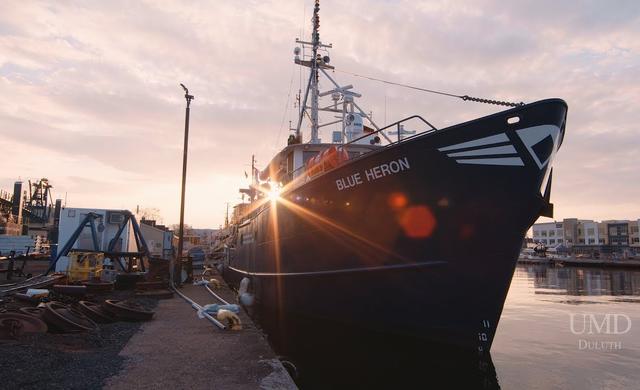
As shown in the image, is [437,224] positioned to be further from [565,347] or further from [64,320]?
[64,320]

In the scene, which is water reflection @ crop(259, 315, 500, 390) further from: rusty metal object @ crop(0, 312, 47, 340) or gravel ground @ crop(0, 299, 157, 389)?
rusty metal object @ crop(0, 312, 47, 340)

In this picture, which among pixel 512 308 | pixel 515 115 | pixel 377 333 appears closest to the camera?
pixel 515 115

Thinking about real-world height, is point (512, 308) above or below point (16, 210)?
below

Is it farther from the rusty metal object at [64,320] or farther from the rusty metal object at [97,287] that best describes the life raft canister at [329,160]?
the rusty metal object at [97,287]

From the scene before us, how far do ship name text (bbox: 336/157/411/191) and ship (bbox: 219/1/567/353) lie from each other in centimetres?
2

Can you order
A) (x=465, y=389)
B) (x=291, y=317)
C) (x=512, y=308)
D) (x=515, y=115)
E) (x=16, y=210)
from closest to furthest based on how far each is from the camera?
(x=465, y=389)
(x=515, y=115)
(x=291, y=317)
(x=512, y=308)
(x=16, y=210)

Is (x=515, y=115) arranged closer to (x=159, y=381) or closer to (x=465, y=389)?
(x=465, y=389)

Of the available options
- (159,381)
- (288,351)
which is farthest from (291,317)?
(159,381)

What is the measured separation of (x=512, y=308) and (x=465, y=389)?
9896 mm

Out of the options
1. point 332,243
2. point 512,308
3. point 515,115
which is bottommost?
point 512,308

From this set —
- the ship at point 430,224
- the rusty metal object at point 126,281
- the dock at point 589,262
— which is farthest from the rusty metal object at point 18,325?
the dock at point 589,262

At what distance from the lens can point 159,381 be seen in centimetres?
476

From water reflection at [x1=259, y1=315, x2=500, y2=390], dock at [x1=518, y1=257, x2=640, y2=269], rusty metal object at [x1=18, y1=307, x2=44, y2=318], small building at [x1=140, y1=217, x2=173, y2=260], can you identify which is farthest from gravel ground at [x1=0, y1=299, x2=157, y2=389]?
dock at [x1=518, y1=257, x2=640, y2=269]

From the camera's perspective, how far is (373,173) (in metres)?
8.15
